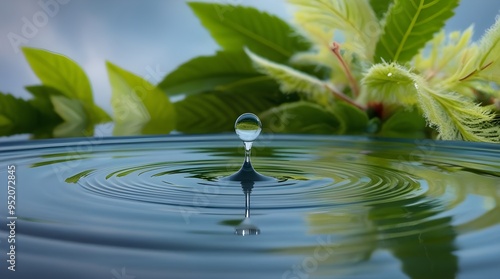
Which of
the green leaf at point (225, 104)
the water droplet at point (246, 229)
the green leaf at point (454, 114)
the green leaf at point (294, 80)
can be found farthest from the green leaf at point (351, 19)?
the water droplet at point (246, 229)

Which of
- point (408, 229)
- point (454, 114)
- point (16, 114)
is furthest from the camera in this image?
point (16, 114)

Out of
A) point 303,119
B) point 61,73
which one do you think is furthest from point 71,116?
point 303,119

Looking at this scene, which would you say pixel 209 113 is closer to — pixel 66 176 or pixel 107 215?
pixel 66 176

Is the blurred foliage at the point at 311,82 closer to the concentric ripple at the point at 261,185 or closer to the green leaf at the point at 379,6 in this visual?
the green leaf at the point at 379,6

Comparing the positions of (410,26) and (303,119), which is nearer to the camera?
(410,26)

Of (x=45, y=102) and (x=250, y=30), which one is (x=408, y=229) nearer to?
(x=250, y=30)
